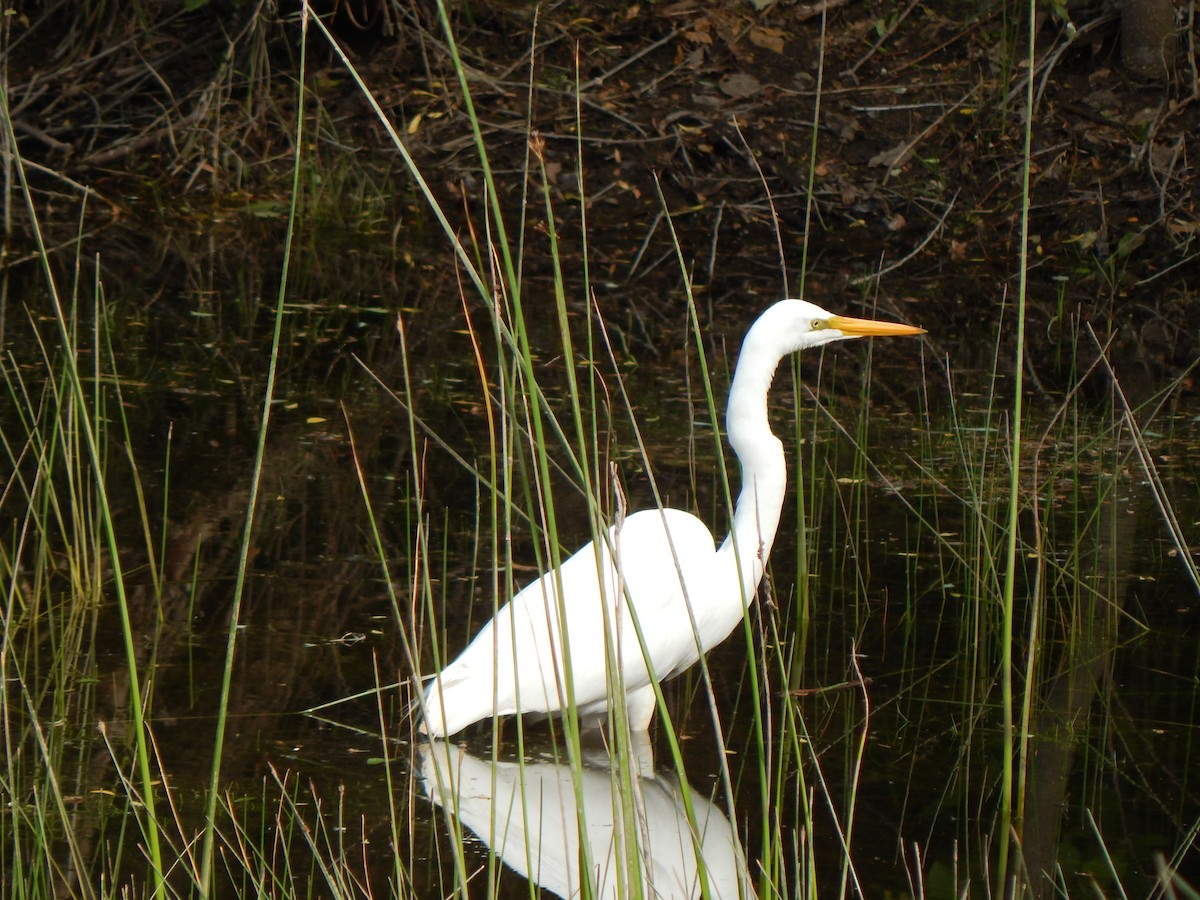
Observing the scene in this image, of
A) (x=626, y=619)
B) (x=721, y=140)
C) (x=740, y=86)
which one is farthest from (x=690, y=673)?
(x=740, y=86)

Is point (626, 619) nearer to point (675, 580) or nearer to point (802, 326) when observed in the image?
point (675, 580)

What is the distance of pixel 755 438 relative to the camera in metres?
2.82

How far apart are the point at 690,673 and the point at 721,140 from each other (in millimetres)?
3968

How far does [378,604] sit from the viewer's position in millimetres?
3166

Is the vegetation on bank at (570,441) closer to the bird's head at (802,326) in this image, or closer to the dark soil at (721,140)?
the dark soil at (721,140)

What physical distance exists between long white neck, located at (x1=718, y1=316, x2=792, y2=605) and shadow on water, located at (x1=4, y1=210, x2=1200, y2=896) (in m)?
0.07

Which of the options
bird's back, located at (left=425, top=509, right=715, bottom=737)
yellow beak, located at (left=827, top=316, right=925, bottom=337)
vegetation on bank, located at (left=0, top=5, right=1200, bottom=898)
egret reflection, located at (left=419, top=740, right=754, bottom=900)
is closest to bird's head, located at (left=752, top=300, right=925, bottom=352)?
yellow beak, located at (left=827, top=316, right=925, bottom=337)

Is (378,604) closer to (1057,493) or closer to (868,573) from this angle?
(868,573)

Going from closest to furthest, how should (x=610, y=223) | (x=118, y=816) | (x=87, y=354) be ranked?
(x=118, y=816) → (x=87, y=354) → (x=610, y=223)

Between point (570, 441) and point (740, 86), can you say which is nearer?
point (570, 441)

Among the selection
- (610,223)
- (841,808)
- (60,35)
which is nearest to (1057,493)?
(841,808)

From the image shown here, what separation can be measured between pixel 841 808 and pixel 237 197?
5032 millimetres

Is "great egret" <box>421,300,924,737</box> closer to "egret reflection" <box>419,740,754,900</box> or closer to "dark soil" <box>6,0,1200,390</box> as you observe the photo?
"egret reflection" <box>419,740,754,900</box>

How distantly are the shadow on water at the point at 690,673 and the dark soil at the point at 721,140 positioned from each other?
152 centimetres
